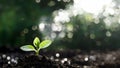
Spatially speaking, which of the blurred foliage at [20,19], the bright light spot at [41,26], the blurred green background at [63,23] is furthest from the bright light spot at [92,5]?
the bright light spot at [41,26]

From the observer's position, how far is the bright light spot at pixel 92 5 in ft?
14.1

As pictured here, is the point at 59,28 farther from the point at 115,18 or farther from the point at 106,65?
the point at 106,65

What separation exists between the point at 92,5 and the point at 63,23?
1.64ft

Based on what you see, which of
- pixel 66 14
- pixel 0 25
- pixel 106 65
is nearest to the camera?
pixel 106 65

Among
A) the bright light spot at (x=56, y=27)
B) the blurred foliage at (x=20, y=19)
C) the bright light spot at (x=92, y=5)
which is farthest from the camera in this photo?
the bright light spot at (x=56, y=27)

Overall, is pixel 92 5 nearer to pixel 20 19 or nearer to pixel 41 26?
pixel 41 26

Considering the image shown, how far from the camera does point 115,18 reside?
459 centimetres

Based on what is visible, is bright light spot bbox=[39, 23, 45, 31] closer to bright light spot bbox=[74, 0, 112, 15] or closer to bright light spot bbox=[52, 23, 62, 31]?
bright light spot bbox=[52, 23, 62, 31]

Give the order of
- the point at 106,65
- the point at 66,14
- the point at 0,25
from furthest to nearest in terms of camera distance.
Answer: the point at 66,14
the point at 0,25
the point at 106,65

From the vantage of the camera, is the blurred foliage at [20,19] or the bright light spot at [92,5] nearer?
the blurred foliage at [20,19]

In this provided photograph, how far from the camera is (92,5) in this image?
4.37 meters

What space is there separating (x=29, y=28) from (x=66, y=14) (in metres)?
0.56

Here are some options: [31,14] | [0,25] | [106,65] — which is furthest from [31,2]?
[106,65]

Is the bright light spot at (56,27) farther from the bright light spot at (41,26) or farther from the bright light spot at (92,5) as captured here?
the bright light spot at (92,5)
